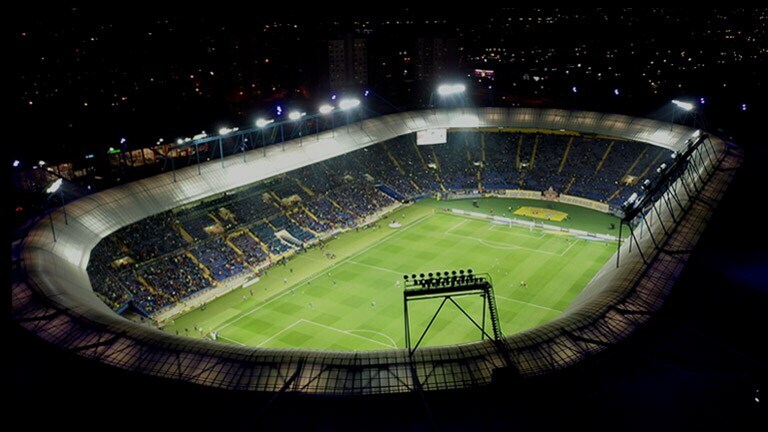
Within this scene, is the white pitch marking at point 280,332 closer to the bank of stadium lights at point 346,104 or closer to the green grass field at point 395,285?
the green grass field at point 395,285

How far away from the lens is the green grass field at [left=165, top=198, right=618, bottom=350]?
52.9 meters

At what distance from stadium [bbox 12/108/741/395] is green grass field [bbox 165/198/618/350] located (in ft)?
0.85

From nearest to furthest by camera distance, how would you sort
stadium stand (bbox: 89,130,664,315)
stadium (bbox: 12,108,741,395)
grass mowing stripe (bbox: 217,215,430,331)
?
stadium (bbox: 12,108,741,395), grass mowing stripe (bbox: 217,215,430,331), stadium stand (bbox: 89,130,664,315)

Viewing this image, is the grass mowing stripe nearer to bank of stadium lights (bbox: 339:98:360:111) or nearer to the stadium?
the stadium

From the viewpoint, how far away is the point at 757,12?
568 feet

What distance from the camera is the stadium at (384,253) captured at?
31016 mm

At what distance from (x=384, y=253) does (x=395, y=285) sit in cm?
925

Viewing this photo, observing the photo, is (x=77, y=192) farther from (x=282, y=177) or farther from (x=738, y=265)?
(x=738, y=265)

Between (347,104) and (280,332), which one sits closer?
(280,332)

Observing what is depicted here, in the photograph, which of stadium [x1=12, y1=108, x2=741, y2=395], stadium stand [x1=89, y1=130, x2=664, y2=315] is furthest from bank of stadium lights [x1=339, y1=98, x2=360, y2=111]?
stadium stand [x1=89, y1=130, x2=664, y2=315]

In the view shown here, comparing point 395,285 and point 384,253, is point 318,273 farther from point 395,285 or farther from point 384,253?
point 384,253

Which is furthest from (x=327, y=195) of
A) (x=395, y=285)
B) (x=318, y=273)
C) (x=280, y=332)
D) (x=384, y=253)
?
(x=280, y=332)

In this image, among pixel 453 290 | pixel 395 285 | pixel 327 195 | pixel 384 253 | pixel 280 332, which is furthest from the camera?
pixel 327 195

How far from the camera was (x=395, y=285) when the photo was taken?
205 feet
